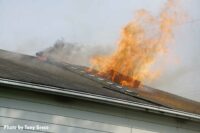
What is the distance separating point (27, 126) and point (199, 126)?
4475 millimetres

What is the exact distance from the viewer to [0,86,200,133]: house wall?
27.2ft

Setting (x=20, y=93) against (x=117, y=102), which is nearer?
(x=20, y=93)

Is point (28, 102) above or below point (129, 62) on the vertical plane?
below

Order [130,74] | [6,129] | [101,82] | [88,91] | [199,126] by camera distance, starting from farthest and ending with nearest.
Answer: [130,74] → [101,82] → [199,126] → [88,91] → [6,129]

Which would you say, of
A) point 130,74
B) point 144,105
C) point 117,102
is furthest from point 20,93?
point 130,74

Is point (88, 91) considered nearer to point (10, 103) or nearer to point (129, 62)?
point (10, 103)

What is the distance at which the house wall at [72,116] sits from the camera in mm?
8289

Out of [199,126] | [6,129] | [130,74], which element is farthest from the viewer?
[130,74]

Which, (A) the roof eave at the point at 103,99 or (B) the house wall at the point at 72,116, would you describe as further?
(B) the house wall at the point at 72,116

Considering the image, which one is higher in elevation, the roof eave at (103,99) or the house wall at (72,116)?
the roof eave at (103,99)

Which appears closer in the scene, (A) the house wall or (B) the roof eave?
(B) the roof eave

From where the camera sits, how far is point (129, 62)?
14789 mm

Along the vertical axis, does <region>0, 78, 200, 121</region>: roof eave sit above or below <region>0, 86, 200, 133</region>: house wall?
above

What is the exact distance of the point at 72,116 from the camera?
29.1 ft
